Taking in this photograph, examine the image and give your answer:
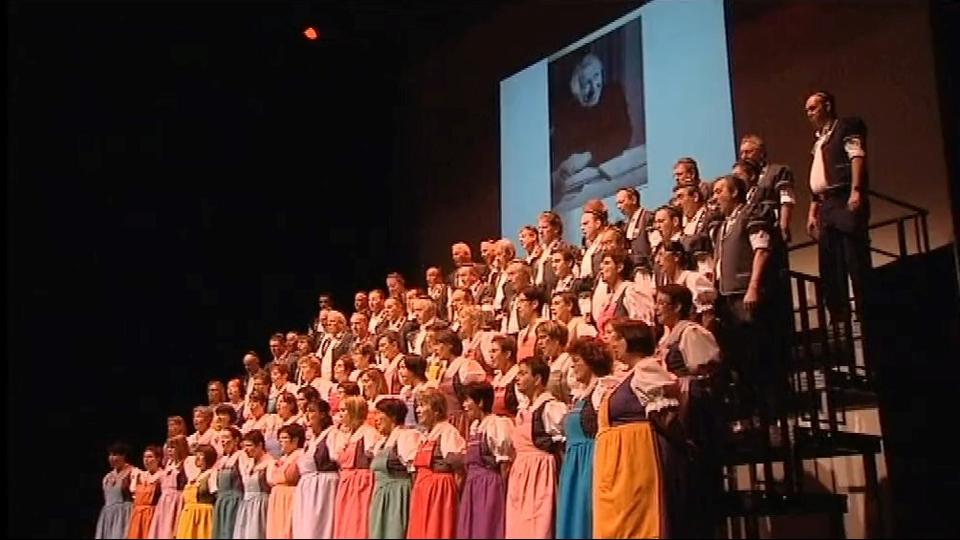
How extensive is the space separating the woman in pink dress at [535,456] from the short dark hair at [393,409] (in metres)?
0.73

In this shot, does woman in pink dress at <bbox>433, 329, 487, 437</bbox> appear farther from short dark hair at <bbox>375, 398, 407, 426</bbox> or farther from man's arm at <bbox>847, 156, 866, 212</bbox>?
man's arm at <bbox>847, 156, 866, 212</bbox>

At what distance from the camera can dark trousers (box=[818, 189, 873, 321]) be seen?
543 centimetres

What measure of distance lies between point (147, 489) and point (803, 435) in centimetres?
361

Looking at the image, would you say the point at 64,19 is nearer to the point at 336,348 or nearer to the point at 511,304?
the point at 336,348

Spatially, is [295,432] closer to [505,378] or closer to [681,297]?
[505,378]

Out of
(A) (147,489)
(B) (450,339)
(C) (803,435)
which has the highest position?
(B) (450,339)

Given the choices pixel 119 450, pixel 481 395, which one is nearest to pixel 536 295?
pixel 481 395

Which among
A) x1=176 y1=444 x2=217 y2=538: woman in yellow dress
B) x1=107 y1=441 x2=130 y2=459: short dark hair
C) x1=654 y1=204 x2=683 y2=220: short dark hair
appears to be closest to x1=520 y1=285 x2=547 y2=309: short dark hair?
x1=654 y1=204 x2=683 y2=220: short dark hair

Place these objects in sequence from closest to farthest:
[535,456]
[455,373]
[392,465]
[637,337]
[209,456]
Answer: [637,337] < [535,456] < [392,465] < [455,373] < [209,456]

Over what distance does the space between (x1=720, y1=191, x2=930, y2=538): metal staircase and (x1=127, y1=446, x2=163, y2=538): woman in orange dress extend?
2.48 metres

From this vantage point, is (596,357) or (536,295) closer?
(596,357)

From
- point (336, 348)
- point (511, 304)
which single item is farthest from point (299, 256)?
point (511, 304)

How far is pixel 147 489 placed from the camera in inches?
265

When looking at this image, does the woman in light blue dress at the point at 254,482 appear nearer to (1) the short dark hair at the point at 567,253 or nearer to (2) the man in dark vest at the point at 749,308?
(1) the short dark hair at the point at 567,253
